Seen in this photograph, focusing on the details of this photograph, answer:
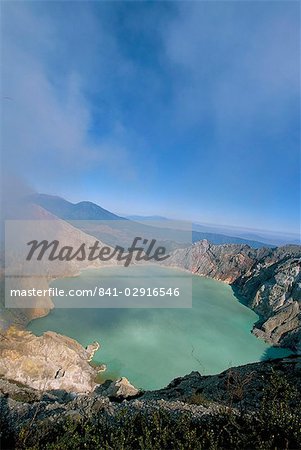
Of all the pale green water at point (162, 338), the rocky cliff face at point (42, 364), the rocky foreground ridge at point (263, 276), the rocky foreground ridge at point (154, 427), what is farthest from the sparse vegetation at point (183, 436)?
the rocky foreground ridge at point (263, 276)

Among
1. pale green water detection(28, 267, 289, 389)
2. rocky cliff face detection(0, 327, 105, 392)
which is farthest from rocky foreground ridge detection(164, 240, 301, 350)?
rocky cliff face detection(0, 327, 105, 392)

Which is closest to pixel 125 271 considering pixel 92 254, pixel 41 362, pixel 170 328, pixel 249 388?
pixel 92 254

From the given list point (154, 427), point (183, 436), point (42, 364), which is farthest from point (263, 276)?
point (183, 436)

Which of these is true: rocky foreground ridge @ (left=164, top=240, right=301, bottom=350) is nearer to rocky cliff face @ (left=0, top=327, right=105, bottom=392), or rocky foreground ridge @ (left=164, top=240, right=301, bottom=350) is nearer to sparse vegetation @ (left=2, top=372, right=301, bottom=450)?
rocky cliff face @ (left=0, top=327, right=105, bottom=392)

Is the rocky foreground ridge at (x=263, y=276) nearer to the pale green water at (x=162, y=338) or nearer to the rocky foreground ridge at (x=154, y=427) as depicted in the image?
the pale green water at (x=162, y=338)

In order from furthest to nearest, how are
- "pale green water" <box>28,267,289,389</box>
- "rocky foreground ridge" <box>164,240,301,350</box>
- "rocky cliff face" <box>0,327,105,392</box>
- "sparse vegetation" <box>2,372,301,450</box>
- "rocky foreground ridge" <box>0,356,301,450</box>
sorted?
"rocky foreground ridge" <box>164,240,301,350</box> → "pale green water" <box>28,267,289,389</box> → "rocky cliff face" <box>0,327,105,392</box> → "rocky foreground ridge" <box>0,356,301,450</box> → "sparse vegetation" <box>2,372,301,450</box>

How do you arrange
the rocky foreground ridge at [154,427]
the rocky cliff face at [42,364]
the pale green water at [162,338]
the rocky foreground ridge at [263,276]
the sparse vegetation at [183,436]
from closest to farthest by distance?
the sparse vegetation at [183,436] → the rocky foreground ridge at [154,427] → the rocky cliff face at [42,364] → the pale green water at [162,338] → the rocky foreground ridge at [263,276]

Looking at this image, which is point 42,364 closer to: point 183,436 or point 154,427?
point 154,427
